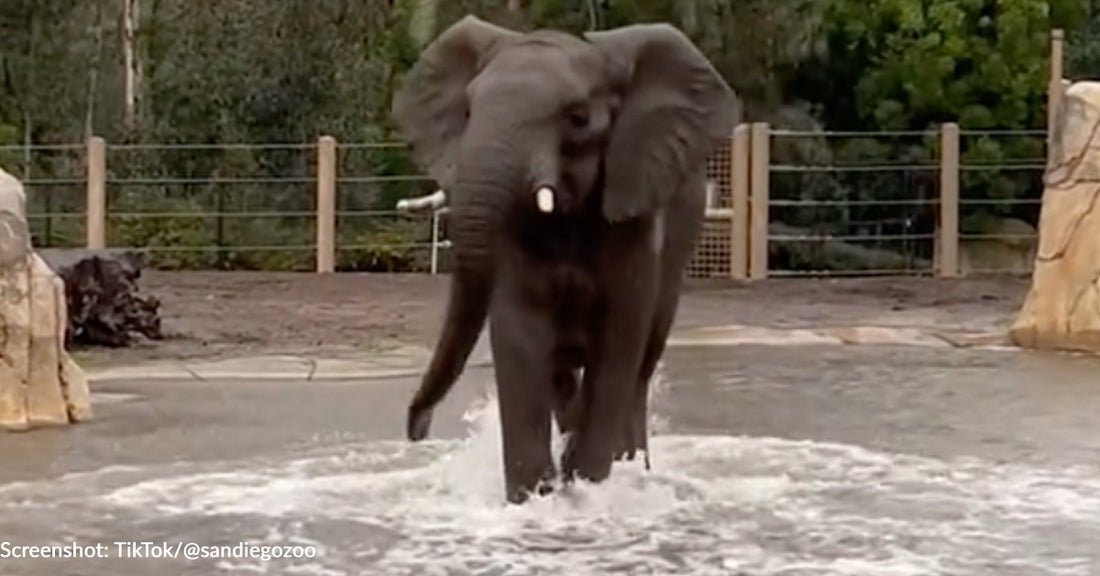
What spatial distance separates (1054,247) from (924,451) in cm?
514

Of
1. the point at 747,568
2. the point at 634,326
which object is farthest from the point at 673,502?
the point at 747,568

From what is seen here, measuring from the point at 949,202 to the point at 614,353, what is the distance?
13.5 m

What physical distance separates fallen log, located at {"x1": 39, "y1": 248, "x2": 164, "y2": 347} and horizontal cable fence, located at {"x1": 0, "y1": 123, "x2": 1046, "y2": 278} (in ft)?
22.5

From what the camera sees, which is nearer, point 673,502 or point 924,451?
point 673,502

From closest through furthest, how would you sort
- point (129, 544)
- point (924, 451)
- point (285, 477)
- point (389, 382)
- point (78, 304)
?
point (129, 544) → point (285, 477) → point (924, 451) → point (389, 382) → point (78, 304)

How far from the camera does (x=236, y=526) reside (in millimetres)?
6508

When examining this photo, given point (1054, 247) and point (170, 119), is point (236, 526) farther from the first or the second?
point (170, 119)

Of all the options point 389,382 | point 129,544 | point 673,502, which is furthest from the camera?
point 389,382

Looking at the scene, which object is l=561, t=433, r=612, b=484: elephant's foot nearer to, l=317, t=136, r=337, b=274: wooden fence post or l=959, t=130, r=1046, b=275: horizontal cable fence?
l=317, t=136, r=337, b=274: wooden fence post

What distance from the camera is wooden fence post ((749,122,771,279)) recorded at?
755 inches

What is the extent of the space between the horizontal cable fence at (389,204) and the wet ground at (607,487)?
32.5 feet

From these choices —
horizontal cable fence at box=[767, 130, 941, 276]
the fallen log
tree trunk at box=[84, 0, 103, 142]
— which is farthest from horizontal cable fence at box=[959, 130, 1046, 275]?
the fallen log

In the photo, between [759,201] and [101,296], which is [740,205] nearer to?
[759,201]

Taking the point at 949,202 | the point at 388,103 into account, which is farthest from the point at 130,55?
the point at 949,202
